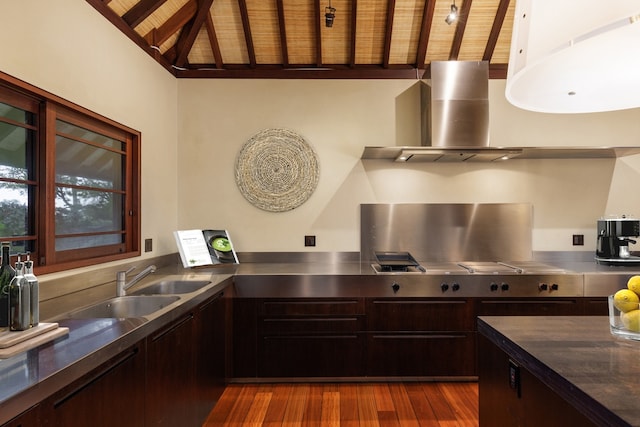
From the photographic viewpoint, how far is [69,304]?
1.78 meters

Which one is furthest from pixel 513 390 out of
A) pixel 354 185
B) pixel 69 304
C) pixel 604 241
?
pixel 604 241

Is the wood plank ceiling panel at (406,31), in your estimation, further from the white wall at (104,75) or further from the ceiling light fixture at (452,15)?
the white wall at (104,75)

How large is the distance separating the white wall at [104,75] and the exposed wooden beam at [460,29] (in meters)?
2.44

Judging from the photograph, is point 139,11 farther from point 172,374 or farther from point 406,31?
point 172,374

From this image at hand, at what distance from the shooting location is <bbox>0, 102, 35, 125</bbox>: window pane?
5.72 feet

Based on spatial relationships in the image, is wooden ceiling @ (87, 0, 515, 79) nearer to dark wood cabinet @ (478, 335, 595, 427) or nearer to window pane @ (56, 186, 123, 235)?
window pane @ (56, 186, 123, 235)

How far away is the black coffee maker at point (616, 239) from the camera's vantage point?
3.13 m

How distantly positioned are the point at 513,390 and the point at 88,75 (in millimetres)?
2560

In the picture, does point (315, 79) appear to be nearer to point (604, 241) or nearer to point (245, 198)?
point (245, 198)

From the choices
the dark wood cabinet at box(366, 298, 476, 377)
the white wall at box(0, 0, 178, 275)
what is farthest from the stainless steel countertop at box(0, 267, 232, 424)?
the dark wood cabinet at box(366, 298, 476, 377)

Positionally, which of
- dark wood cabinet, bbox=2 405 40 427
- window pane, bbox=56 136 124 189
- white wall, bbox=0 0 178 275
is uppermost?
white wall, bbox=0 0 178 275

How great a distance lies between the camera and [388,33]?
3.22 m

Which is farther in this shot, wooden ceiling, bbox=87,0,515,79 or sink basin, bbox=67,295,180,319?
wooden ceiling, bbox=87,0,515,79

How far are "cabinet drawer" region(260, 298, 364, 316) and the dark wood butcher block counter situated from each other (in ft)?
4.14
